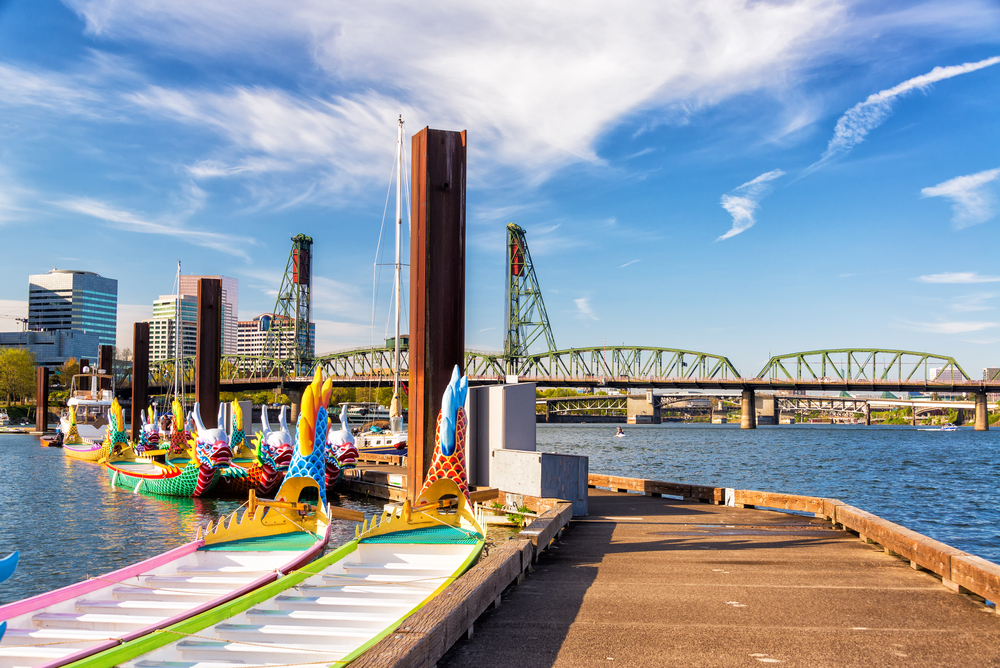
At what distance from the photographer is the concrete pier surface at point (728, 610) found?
21.7 ft

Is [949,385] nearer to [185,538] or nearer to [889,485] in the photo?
[889,485]

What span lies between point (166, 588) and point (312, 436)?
725 cm

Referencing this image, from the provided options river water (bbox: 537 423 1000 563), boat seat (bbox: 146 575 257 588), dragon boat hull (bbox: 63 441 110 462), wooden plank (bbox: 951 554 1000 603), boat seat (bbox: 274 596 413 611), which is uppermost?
wooden plank (bbox: 951 554 1000 603)

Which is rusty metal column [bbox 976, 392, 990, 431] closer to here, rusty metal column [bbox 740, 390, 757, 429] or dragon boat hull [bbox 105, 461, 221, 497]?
rusty metal column [bbox 740, 390, 757, 429]

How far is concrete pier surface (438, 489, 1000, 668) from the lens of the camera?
661 cm

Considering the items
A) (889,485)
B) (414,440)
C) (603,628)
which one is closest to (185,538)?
(414,440)

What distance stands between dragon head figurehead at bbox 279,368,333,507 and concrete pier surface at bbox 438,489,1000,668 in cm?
684

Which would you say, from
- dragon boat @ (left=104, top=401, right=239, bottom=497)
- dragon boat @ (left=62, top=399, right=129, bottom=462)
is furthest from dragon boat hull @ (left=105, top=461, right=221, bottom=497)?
dragon boat @ (left=62, top=399, right=129, bottom=462)

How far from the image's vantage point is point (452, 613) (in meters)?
6.59

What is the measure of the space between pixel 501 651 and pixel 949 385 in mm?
140717

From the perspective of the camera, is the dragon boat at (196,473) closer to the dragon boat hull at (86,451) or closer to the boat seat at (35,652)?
the dragon boat hull at (86,451)

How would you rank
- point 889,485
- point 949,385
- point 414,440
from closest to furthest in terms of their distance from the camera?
point 414,440, point 889,485, point 949,385

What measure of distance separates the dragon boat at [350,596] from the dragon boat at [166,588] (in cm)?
55

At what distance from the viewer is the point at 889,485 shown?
131ft
